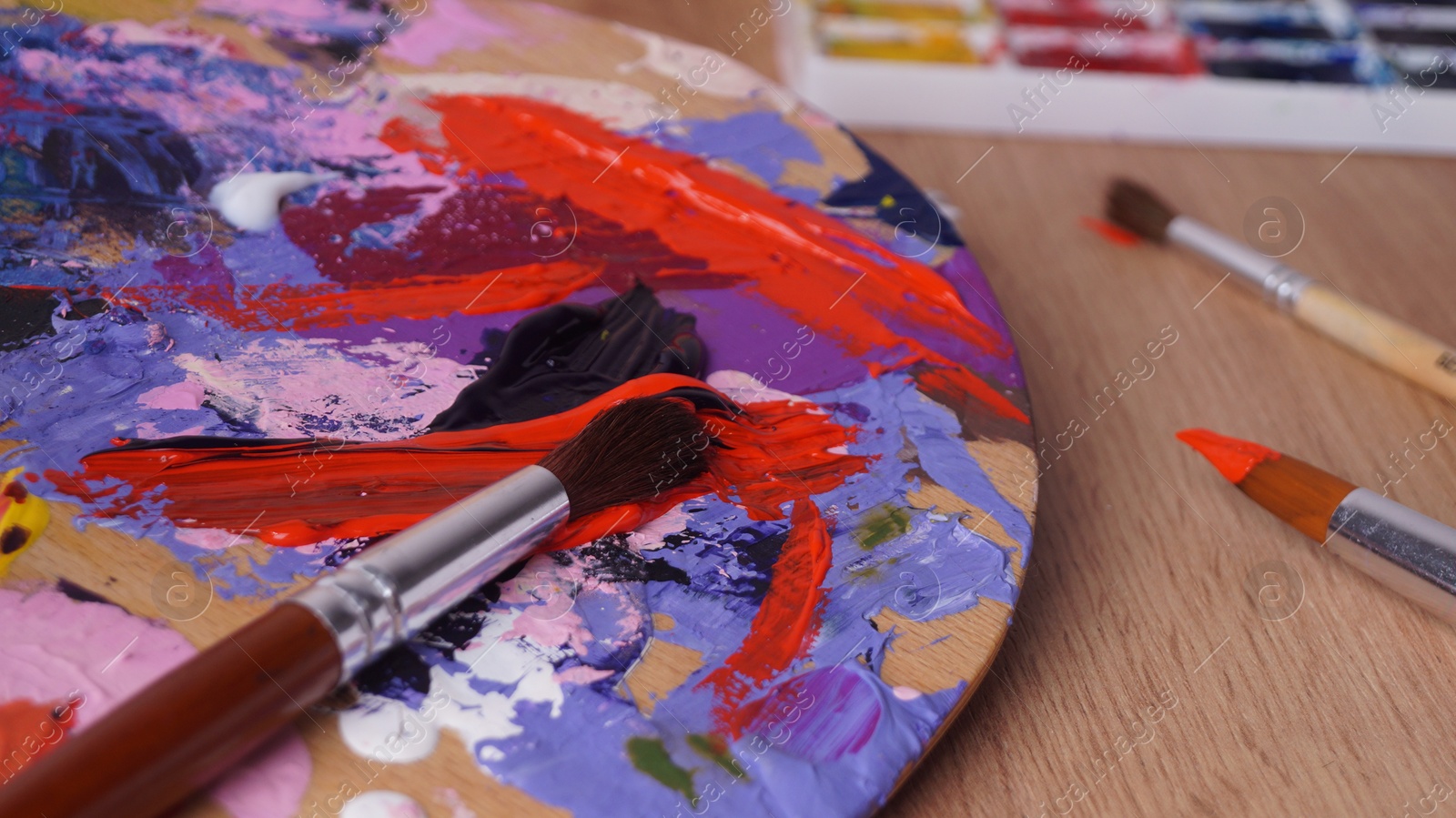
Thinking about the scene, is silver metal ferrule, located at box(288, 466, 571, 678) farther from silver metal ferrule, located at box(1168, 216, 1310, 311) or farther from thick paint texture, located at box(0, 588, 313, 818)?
silver metal ferrule, located at box(1168, 216, 1310, 311)

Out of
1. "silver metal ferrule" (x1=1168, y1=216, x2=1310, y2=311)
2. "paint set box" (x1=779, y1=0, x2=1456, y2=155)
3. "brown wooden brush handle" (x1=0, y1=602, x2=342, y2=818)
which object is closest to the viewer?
"brown wooden brush handle" (x1=0, y1=602, x2=342, y2=818)

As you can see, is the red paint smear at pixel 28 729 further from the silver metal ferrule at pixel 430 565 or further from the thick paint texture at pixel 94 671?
the silver metal ferrule at pixel 430 565

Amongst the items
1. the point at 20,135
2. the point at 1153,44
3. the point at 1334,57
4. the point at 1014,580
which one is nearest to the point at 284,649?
the point at 1014,580

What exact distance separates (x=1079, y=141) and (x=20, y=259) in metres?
1.10

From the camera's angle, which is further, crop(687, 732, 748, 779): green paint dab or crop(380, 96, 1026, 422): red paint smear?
crop(380, 96, 1026, 422): red paint smear

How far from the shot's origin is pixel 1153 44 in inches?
54.3

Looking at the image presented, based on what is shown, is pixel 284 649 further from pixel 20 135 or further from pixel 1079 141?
pixel 1079 141

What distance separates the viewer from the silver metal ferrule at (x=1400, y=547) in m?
0.76

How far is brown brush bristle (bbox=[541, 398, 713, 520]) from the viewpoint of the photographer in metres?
0.70

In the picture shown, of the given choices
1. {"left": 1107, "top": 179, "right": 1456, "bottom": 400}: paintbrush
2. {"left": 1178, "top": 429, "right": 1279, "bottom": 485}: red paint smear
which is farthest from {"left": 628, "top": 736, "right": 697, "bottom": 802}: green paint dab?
{"left": 1107, "top": 179, "right": 1456, "bottom": 400}: paintbrush

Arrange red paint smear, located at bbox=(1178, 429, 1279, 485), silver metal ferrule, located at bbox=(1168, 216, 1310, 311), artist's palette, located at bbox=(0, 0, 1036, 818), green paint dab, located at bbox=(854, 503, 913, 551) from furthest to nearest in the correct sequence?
1. silver metal ferrule, located at bbox=(1168, 216, 1310, 311)
2. red paint smear, located at bbox=(1178, 429, 1279, 485)
3. green paint dab, located at bbox=(854, 503, 913, 551)
4. artist's palette, located at bbox=(0, 0, 1036, 818)

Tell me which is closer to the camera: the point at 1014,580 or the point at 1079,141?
the point at 1014,580

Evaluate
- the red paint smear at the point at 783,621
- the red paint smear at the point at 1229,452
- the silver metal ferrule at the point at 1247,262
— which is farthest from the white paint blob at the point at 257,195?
the silver metal ferrule at the point at 1247,262

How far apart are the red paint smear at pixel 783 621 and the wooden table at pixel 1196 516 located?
0.12 metres
